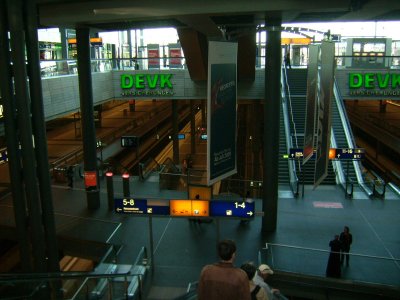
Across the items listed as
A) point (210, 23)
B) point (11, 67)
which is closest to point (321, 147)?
point (210, 23)

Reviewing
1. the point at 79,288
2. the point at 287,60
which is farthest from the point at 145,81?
the point at 79,288

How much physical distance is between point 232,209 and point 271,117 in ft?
12.3

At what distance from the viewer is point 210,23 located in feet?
32.6

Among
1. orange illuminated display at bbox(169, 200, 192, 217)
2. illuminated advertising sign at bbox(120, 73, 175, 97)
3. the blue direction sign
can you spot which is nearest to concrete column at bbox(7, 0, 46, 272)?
orange illuminated display at bbox(169, 200, 192, 217)

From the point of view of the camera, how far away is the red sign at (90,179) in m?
14.9

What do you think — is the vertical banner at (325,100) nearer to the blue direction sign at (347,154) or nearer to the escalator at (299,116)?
the blue direction sign at (347,154)

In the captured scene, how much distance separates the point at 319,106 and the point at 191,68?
1075 centimetres

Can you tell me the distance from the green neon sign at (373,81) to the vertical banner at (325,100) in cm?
1286

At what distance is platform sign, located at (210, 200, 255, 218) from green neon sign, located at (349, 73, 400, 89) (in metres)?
14.2

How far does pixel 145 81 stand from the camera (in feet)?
73.6

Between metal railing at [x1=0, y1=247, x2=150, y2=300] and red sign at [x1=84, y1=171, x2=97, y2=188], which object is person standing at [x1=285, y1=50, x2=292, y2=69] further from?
metal railing at [x1=0, y1=247, x2=150, y2=300]

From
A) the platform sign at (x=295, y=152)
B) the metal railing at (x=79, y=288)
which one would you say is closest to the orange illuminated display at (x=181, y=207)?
the metal railing at (x=79, y=288)

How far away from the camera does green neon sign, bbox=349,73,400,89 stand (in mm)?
21156

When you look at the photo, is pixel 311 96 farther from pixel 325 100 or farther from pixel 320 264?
pixel 320 264
